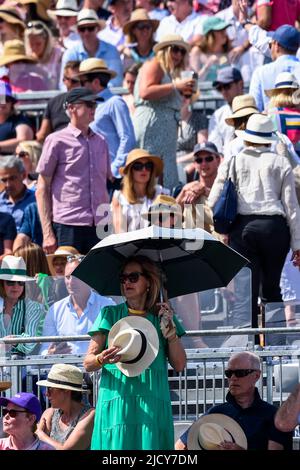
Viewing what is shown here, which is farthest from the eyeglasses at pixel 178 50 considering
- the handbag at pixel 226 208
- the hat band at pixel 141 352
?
the hat band at pixel 141 352

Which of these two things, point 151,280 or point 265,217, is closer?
point 151,280

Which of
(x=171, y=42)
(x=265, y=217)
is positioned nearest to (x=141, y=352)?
(x=265, y=217)

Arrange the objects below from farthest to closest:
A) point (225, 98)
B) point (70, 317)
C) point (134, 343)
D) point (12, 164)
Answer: point (225, 98), point (12, 164), point (70, 317), point (134, 343)

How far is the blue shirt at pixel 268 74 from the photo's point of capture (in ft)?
52.5

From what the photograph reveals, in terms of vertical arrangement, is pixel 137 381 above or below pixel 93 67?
below

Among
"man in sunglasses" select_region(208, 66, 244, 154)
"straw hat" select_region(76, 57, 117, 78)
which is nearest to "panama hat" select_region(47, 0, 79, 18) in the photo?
"straw hat" select_region(76, 57, 117, 78)

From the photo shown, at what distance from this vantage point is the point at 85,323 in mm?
12789

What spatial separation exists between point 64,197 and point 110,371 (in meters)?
4.27

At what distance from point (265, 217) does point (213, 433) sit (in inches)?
117

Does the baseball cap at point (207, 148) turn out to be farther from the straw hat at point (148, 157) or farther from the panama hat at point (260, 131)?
the panama hat at point (260, 131)

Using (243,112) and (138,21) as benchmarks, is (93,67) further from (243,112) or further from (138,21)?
(243,112)

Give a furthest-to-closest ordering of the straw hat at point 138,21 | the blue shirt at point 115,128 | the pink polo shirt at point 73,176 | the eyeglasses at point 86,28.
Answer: the eyeglasses at point 86,28, the straw hat at point 138,21, the blue shirt at point 115,128, the pink polo shirt at point 73,176

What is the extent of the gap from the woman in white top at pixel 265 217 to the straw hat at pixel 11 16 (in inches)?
267

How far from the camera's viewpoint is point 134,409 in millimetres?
10539
